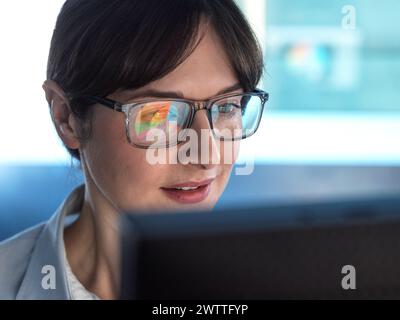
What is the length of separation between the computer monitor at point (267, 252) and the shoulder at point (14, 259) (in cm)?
70

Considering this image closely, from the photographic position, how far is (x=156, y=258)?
0.47 metres

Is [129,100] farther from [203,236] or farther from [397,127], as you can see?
[397,127]

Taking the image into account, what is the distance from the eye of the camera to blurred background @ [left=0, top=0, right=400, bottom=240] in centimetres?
286

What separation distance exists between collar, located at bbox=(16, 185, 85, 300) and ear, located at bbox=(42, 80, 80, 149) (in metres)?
0.12

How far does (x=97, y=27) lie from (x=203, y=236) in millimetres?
655

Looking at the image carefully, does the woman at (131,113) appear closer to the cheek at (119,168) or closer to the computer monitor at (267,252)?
the cheek at (119,168)

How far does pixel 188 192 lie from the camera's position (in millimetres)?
1031

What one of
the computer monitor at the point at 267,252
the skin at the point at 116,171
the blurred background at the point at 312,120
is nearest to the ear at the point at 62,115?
the skin at the point at 116,171

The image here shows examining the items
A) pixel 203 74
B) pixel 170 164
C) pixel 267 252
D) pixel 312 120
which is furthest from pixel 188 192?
pixel 312 120

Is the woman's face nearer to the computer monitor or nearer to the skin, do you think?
the skin

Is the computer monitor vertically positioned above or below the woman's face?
below

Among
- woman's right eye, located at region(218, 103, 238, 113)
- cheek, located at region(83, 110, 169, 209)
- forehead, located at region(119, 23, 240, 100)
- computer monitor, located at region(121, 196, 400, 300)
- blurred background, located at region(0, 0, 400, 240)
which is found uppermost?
blurred background, located at region(0, 0, 400, 240)

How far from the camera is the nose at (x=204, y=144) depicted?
100 centimetres

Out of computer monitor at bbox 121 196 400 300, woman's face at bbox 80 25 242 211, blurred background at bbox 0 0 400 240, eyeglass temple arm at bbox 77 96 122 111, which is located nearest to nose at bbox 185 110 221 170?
woman's face at bbox 80 25 242 211
